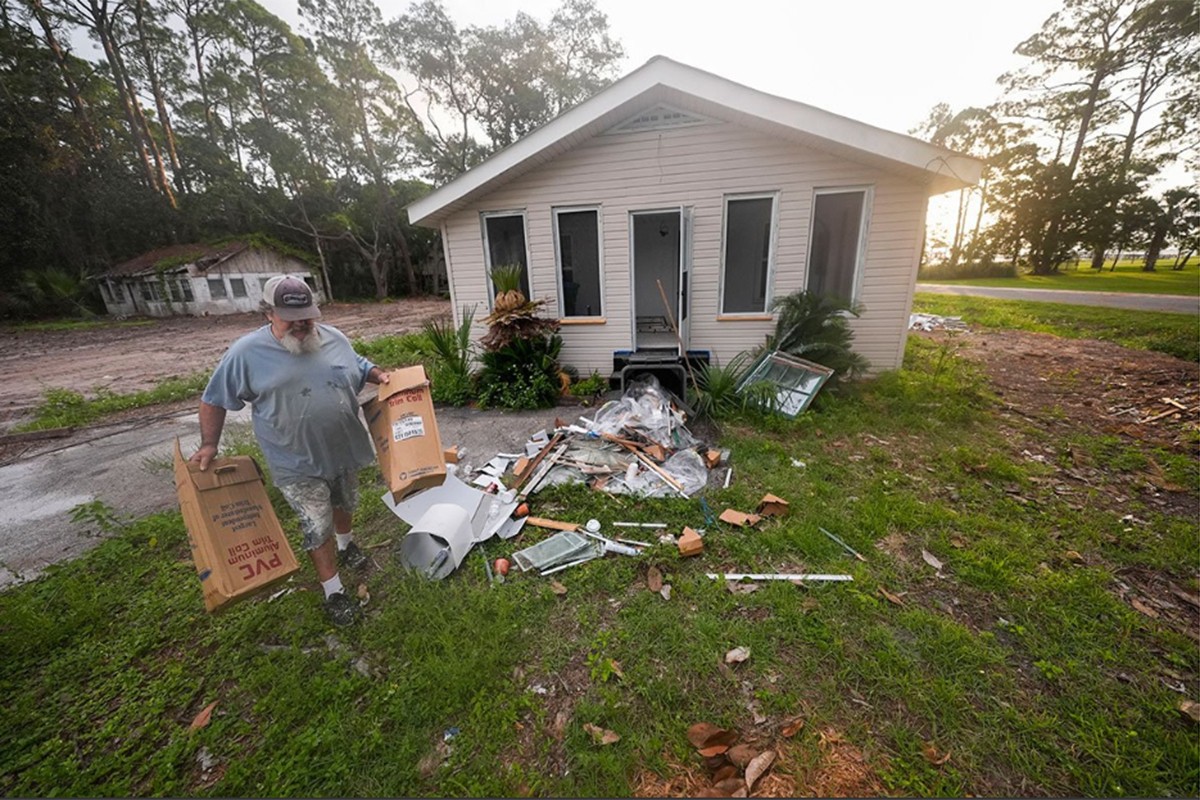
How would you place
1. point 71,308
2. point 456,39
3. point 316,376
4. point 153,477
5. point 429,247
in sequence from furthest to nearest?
point 429,247 < point 456,39 < point 71,308 < point 153,477 < point 316,376

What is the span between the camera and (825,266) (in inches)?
246

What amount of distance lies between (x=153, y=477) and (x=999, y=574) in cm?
727

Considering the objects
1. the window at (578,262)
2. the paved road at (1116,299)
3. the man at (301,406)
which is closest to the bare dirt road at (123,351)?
the man at (301,406)

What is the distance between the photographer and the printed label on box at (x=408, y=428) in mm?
2633

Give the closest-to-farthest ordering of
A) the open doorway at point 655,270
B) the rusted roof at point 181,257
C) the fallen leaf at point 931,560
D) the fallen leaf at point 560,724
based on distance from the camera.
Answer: the fallen leaf at point 560,724, the fallen leaf at point 931,560, the open doorway at point 655,270, the rusted roof at point 181,257

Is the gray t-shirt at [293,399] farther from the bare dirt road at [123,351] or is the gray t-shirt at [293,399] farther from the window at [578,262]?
the bare dirt road at [123,351]

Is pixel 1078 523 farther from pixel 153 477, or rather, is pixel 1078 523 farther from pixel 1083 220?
pixel 1083 220

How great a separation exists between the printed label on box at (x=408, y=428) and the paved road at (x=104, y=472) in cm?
171

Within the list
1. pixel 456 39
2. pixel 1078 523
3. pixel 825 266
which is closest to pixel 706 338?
pixel 825 266

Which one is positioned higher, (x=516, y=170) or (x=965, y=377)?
(x=516, y=170)

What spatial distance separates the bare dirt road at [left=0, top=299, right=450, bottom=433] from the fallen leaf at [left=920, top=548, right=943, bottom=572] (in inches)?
424

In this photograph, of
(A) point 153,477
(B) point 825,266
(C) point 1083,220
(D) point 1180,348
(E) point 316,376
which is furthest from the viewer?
(C) point 1083,220

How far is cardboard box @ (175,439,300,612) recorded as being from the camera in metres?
2.10

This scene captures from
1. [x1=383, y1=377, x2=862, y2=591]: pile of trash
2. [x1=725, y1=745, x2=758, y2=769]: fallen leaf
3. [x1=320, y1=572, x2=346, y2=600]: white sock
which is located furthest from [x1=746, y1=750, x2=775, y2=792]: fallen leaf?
[x1=320, y1=572, x2=346, y2=600]: white sock
